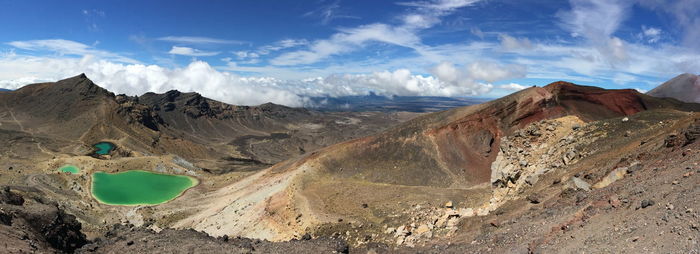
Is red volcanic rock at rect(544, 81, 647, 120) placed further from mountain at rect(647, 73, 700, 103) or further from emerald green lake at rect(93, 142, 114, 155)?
emerald green lake at rect(93, 142, 114, 155)

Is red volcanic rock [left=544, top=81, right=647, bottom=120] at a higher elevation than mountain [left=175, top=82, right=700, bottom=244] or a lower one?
higher

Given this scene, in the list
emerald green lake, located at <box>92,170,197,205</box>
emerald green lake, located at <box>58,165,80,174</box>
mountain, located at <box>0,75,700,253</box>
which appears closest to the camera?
mountain, located at <box>0,75,700,253</box>

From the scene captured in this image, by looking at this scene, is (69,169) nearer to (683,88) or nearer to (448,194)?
(448,194)

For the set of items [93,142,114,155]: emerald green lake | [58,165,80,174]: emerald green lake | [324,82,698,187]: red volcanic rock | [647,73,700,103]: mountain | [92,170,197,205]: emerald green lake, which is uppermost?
[647,73,700,103]: mountain

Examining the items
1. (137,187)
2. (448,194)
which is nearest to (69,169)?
(137,187)

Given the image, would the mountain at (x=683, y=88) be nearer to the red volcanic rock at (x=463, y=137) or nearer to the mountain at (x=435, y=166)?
the mountain at (x=435, y=166)

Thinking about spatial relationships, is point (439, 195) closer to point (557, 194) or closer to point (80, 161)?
point (557, 194)

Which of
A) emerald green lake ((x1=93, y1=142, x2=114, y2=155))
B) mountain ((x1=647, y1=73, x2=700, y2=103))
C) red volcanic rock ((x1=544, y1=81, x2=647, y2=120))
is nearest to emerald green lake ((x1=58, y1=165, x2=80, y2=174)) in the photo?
emerald green lake ((x1=93, y1=142, x2=114, y2=155))

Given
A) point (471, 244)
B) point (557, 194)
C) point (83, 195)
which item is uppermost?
point (557, 194)

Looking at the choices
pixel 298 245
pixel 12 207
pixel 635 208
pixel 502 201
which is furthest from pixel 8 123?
pixel 635 208
